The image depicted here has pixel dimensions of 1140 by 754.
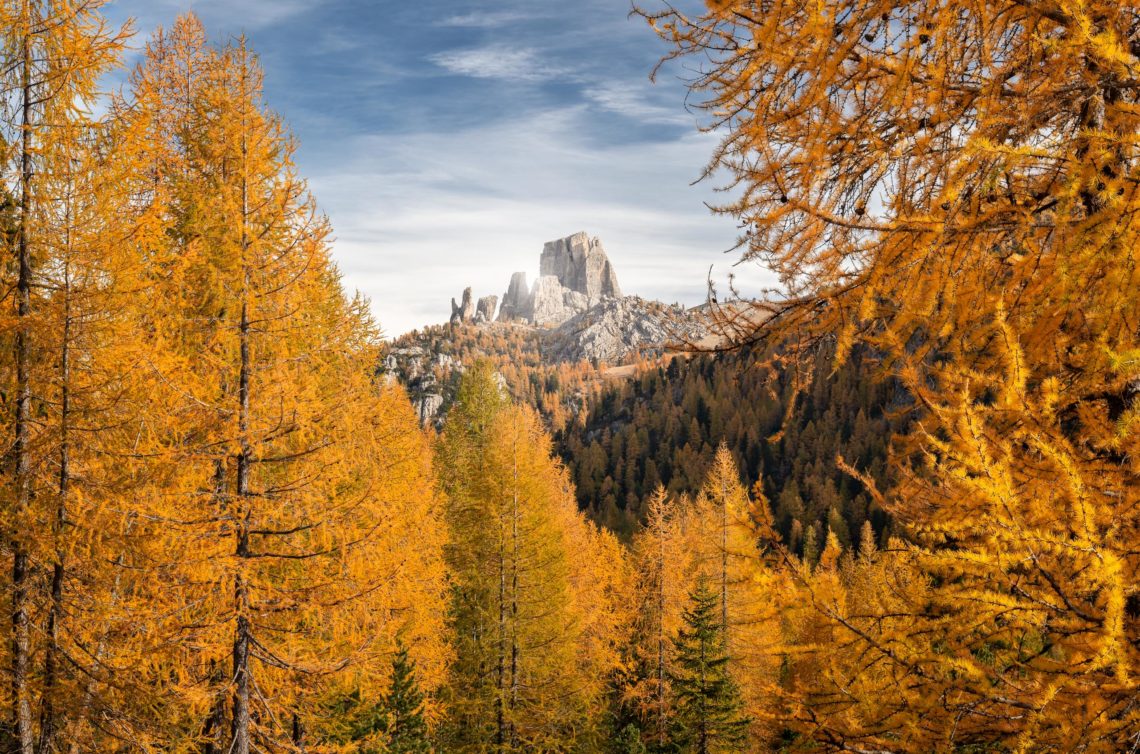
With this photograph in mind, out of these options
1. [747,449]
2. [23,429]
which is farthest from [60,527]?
[747,449]

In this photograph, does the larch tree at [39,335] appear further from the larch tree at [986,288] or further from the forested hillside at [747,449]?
the forested hillside at [747,449]

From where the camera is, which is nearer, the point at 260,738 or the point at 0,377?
the point at 0,377

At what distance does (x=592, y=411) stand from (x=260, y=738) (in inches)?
5299

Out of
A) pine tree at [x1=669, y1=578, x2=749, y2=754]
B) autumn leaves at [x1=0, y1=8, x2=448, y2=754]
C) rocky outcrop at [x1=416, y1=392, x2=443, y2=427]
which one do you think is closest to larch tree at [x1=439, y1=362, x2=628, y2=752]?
pine tree at [x1=669, y1=578, x2=749, y2=754]

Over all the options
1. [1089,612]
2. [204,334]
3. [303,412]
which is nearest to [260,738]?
[303,412]

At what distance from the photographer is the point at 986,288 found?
2.74 meters

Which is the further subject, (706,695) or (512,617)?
(706,695)

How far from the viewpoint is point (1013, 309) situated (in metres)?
2.60

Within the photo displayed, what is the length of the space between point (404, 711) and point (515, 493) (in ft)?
19.9

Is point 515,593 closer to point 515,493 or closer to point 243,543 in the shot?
point 515,493

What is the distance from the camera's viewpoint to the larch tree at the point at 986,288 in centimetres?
219

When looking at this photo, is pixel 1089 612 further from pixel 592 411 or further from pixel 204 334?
pixel 592 411

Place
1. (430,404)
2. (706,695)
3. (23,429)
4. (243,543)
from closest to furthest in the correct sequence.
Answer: (243,543) < (23,429) < (706,695) < (430,404)

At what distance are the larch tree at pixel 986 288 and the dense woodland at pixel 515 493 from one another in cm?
2
